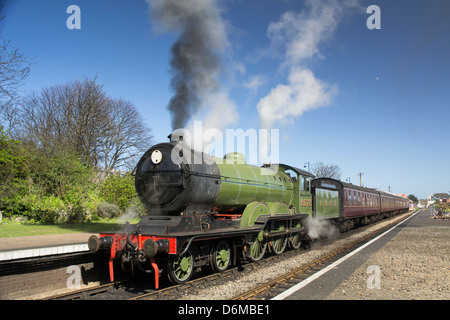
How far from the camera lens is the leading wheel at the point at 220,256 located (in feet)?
26.3

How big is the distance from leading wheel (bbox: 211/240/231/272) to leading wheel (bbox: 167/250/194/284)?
0.87 meters

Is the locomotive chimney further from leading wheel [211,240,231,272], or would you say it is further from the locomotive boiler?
leading wheel [211,240,231,272]

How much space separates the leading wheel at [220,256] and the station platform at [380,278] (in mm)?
2092

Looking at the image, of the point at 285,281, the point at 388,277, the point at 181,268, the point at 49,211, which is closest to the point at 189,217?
the point at 181,268

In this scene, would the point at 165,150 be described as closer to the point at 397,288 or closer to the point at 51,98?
the point at 397,288

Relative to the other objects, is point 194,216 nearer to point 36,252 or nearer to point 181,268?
point 181,268

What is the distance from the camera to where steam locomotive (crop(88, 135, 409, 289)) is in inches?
270

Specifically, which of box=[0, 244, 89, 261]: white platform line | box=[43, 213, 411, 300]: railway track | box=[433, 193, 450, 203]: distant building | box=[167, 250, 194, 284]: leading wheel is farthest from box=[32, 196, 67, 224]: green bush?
box=[433, 193, 450, 203]: distant building

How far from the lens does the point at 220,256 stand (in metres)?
8.39

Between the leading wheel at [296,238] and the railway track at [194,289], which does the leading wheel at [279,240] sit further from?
the railway track at [194,289]

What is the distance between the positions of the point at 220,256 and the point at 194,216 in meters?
1.61

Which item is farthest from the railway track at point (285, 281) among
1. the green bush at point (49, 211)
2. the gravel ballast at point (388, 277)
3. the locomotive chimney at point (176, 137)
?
the green bush at point (49, 211)
